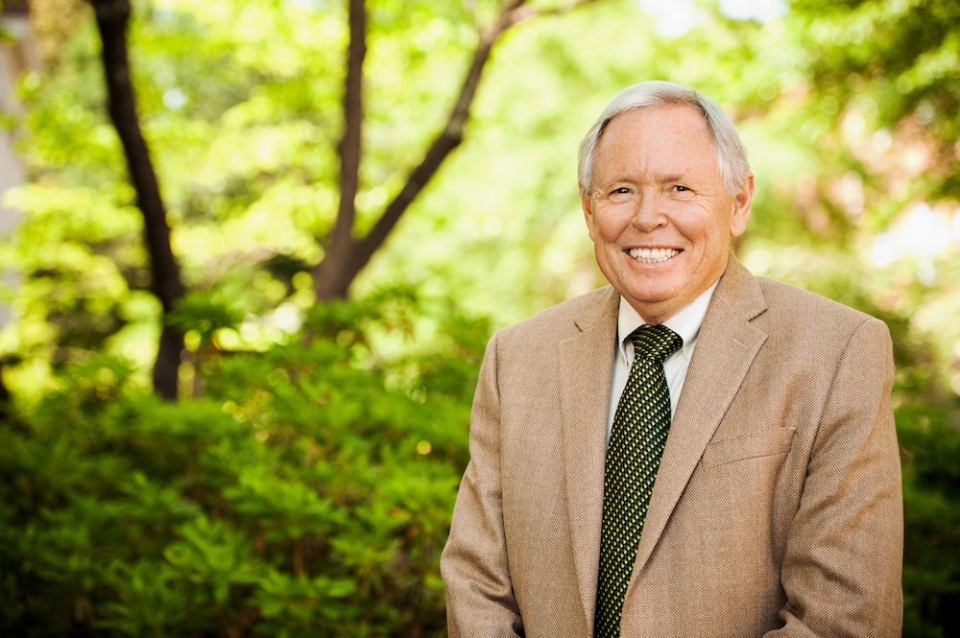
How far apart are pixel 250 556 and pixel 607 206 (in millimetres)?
1990

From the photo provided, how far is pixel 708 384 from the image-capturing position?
165 centimetres

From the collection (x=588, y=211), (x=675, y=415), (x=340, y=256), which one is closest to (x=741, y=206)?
(x=588, y=211)

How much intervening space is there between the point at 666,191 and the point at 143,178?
4.90 meters

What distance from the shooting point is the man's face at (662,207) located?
1.65 metres

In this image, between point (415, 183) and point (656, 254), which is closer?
point (656, 254)

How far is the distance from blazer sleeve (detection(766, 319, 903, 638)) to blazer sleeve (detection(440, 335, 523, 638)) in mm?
647

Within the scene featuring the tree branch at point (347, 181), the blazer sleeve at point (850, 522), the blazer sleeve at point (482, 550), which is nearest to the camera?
the blazer sleeve at point (850, 522)

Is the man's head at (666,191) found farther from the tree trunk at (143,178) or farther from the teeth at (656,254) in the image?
the tree trunk at (143,178)

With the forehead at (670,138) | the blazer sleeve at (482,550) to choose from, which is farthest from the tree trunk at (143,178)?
the forehead at (670,138)

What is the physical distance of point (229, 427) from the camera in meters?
3.26

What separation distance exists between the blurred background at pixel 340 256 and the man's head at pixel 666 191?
1.37 m

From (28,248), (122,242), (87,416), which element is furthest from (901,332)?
(122,242)

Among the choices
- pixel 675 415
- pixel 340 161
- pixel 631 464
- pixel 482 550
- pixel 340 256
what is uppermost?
pixel 340 161

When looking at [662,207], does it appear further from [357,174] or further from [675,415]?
[357,174]
